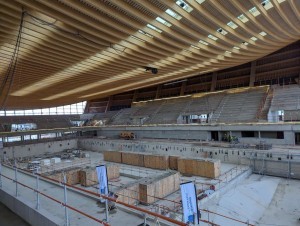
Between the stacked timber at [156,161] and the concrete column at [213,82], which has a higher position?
the concrete column at [213,82]

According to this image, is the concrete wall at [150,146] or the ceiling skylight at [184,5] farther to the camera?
Answer: the concrete wall at [150,146]

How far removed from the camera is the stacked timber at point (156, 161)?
882 inches

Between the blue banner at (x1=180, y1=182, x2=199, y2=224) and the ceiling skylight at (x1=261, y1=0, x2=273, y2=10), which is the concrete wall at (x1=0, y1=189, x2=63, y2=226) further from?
the ceiling skylight at (x1=261, y1=0, x2=273, y2=10)

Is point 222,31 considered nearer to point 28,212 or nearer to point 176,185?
point 176,185

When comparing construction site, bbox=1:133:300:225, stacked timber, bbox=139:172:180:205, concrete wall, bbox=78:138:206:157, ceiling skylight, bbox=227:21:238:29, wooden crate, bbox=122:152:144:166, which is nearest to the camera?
construction site, bbox=1:133:300:225

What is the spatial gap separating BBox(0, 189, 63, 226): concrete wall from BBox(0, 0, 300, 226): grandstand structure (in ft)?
0.15

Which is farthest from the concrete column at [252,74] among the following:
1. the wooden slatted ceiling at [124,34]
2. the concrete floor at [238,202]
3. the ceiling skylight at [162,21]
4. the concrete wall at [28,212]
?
the concrete wall at [28,212]

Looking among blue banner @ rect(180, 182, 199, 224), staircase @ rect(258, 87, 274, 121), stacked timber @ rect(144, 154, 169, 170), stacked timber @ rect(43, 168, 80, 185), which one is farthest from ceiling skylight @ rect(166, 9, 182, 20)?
staircase @ rect(258, 87, 274, 121)

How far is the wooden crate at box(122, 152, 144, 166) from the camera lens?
80.6 feet

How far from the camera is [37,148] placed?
3572 centimetres

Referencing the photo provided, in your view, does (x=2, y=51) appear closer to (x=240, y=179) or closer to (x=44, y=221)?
(x=44, y=221)

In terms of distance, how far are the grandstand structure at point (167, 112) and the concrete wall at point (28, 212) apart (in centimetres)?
4

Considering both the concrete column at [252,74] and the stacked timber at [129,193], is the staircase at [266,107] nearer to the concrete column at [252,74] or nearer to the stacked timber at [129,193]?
the concrete column at [252,74]

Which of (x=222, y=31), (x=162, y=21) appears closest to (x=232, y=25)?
(x=222, y=31)
